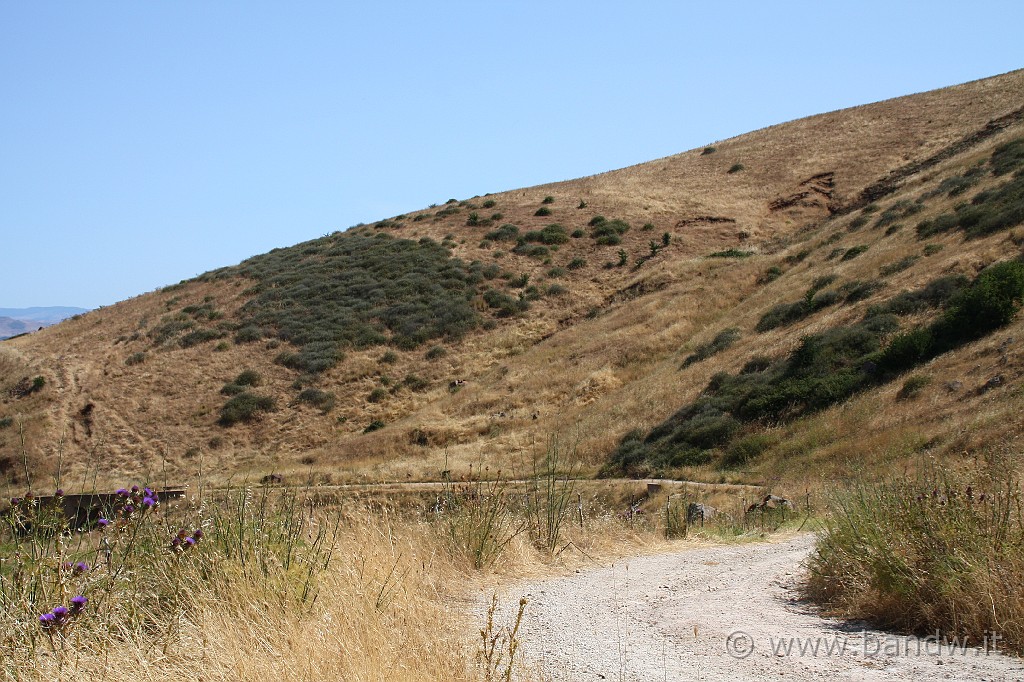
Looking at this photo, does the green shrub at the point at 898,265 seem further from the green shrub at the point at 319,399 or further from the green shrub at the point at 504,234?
the green shrub at the point at 504,234

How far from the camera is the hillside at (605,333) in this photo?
20.7m

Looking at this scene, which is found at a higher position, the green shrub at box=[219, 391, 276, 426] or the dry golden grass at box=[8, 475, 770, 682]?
the green shrub at box=[219, 391, 276, 426]

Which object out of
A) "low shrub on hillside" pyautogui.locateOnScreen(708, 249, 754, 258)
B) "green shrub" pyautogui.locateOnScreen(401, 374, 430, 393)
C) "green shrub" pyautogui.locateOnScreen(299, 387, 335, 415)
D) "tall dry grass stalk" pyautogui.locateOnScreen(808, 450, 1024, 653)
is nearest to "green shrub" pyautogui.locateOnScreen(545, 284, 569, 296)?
"low shrub on hillside" pyautogui.locateOnScreen(708, 249, 754, 258)

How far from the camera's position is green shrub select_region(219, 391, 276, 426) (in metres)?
35.7

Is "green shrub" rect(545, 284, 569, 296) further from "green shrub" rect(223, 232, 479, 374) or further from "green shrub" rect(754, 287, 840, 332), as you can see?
"green shrub" rect(754, 287, 840, 332)

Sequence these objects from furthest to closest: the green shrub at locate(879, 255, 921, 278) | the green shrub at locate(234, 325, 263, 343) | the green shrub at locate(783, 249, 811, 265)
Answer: the green shrub at locate(234, 325, 263, 343) < the green shrub at locate(783, 249, 811, 265) < the green shrub at locate(879, 255, 921, 278)

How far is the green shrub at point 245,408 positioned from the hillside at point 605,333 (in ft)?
0.42

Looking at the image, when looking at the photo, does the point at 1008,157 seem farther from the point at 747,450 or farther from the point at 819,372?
the point at 747,450

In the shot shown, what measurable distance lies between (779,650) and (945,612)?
43.0 inches

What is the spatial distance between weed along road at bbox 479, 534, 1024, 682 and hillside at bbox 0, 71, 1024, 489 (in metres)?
7.47

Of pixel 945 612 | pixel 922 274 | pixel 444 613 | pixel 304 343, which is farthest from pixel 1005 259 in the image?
pixel 304 343

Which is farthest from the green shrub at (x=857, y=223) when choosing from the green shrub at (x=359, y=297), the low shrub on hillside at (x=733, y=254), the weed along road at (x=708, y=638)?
the weed along road at (x=708, y=638)

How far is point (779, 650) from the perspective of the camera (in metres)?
4.46

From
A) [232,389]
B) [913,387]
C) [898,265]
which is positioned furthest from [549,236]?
[913,387]
